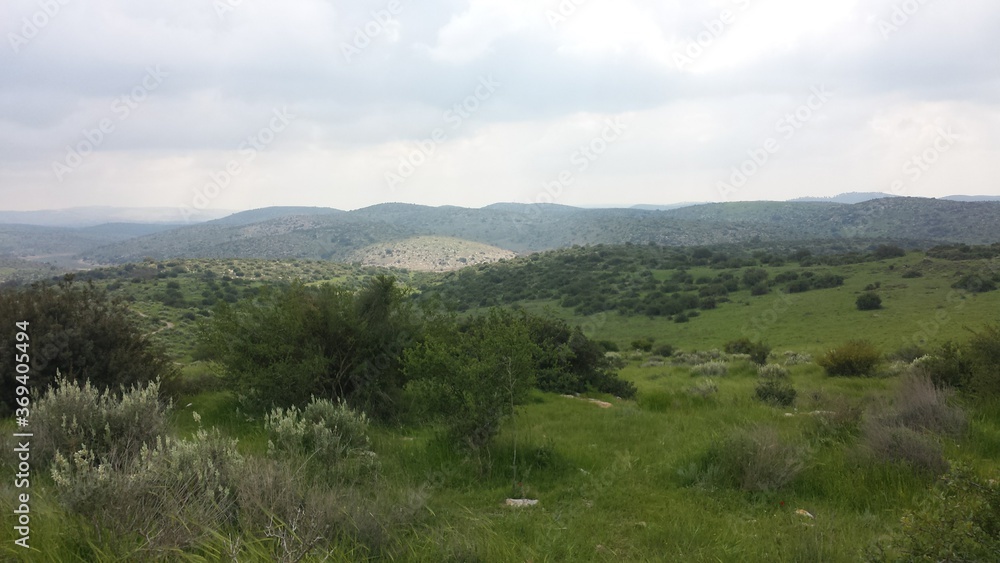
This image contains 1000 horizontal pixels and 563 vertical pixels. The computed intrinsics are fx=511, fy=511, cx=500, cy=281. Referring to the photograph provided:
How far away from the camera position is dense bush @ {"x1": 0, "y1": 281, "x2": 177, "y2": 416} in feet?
26.9

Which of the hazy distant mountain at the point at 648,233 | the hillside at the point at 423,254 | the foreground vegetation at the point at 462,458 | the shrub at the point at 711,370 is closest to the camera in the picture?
the foreground vegetation at the point at 462,458

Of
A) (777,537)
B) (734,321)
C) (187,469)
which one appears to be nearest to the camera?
(187,469)

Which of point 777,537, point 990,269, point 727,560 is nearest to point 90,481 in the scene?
point 727,560

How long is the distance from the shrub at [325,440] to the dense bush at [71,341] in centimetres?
366

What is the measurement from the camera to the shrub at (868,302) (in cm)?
4066

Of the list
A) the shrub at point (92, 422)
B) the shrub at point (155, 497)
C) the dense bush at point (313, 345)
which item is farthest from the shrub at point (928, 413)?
the shrub at point (92, 422)

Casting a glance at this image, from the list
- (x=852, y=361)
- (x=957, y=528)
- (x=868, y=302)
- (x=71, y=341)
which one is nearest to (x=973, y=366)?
(x=852, y=361)

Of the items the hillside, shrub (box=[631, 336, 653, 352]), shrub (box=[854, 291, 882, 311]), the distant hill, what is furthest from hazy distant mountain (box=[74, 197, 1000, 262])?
shrub (box=[631, 336, 653, 352])

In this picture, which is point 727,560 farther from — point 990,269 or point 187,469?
point 990,269

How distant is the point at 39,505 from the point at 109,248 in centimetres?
19721

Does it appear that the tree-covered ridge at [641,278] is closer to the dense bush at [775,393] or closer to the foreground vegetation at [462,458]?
the dense bush at [775,393]

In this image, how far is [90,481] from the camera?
3.82 metres

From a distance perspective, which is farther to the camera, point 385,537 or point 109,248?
point 109,248

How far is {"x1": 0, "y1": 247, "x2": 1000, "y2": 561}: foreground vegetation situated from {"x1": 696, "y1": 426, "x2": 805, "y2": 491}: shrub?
0.03 metres
